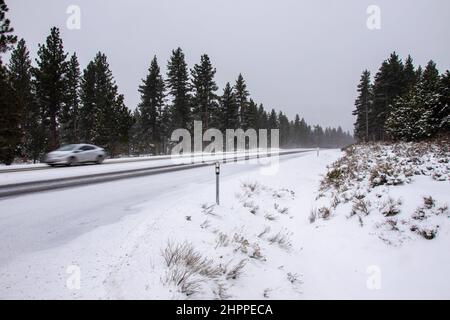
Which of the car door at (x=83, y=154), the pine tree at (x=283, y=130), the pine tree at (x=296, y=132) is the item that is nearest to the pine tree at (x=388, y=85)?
the car door at (x=83, y=154)

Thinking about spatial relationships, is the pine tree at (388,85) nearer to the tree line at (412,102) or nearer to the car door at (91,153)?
the tree line at (412,102)

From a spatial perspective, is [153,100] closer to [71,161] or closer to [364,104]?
[71,161]

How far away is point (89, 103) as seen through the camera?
3825 cm

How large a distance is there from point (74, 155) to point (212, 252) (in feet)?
46.7

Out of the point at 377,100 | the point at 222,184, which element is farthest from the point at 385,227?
the point at 377,100

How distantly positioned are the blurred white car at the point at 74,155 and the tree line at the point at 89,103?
721 cm

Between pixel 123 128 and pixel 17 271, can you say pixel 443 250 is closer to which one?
pixel 17 271

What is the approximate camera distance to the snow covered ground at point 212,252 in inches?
127

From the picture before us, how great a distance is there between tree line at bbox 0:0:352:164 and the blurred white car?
721 cm

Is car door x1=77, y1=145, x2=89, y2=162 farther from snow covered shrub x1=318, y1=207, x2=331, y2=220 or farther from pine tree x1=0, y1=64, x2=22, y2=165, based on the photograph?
snow covered shrub x1=318, y1=207, x2=331, y2=220

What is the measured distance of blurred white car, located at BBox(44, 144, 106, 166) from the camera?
1478 centimetres

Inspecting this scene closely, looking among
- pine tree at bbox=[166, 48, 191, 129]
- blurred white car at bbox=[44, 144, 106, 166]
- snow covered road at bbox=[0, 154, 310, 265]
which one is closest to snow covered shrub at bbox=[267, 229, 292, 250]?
snow covered road at bbox=[0, 154, 310, 265]

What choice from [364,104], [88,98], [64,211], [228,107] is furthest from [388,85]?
[64,211]

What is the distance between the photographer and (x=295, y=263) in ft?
17.5
